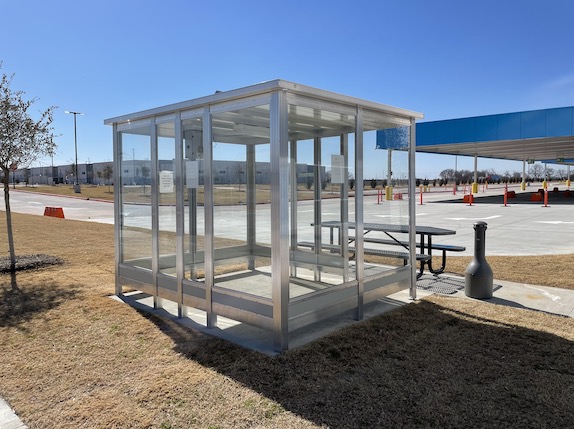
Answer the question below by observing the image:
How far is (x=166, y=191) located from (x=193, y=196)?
376mm

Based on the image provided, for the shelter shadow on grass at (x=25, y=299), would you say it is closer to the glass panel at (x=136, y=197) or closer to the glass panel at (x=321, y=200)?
the glass panel at (x=136, y=197)

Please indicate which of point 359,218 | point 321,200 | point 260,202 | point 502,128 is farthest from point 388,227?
point 502,128

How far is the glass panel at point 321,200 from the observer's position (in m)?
5.73

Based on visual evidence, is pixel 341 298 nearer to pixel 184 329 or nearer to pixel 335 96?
pixel 184 329

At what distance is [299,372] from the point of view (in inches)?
156

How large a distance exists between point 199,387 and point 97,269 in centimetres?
561

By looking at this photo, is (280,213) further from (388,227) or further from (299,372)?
(388,227)

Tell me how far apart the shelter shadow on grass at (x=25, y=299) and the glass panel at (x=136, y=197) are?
1125mm

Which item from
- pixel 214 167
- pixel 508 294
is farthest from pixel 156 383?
pixel 508 294

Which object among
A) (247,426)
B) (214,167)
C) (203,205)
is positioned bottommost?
(247,426)

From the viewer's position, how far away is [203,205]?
5.44m

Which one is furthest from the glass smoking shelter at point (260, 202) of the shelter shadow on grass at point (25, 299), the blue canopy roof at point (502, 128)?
the blue canopy roof at point (502, 128)

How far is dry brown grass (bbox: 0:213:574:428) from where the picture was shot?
3.25 m

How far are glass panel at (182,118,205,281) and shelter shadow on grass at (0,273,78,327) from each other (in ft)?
6.42
